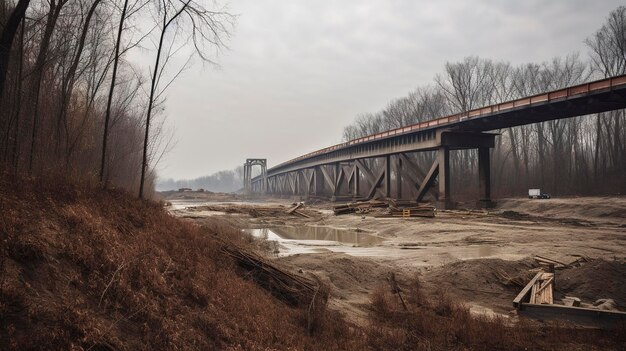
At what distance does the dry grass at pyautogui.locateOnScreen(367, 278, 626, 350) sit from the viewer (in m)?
5.99

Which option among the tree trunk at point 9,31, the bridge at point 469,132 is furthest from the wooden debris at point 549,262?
the bridge at point 469,132

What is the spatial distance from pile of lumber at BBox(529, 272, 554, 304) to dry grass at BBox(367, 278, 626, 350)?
1.16 metres

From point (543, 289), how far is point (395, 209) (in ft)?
67.8

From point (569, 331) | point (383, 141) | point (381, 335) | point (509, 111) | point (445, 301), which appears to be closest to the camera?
point (381, 335)

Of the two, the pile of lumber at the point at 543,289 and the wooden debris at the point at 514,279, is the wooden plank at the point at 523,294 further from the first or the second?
the wooden debris at the point at 514,279

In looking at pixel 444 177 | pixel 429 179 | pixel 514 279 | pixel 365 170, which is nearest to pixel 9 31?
pixel 514 279

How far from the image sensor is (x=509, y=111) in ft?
89.5

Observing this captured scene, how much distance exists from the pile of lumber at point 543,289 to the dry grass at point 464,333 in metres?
1.16

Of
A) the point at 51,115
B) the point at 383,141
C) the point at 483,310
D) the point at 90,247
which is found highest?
the point at 383,141

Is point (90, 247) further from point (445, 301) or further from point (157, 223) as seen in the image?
point (445, 301)

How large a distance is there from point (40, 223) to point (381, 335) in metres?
4.92

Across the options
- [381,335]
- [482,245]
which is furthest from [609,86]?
[381,335]

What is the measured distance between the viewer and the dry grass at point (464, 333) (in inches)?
236

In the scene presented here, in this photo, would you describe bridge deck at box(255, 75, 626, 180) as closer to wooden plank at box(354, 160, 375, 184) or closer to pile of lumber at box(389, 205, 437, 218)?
wooden plank at box(354, 160, 375, 184)
